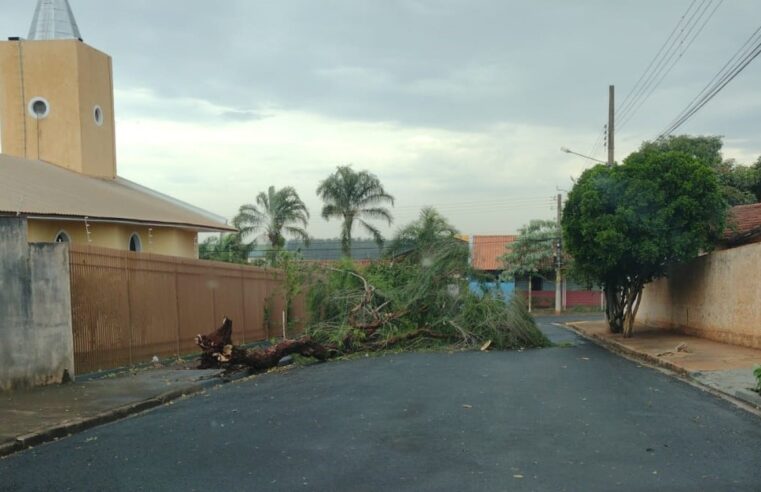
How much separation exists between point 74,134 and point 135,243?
16.1 ft

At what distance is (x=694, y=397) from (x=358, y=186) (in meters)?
33.2

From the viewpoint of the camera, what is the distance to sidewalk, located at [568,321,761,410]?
11.4 metres

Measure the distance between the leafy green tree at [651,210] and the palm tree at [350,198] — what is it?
77.2 feet

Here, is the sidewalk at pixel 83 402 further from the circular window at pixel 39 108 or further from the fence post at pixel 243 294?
the circular window at pixel 39 108

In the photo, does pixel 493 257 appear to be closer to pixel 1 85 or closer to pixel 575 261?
pixel 575 261

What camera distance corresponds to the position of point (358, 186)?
140 ft

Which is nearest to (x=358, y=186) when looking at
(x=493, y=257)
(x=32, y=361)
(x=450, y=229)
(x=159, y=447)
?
(x=493, y=257)

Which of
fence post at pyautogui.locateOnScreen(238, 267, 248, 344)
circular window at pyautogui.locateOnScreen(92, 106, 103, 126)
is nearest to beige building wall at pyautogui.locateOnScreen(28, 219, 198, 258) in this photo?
fence post at pyautogui.locateOnScreen(238, 267, 248, 344)

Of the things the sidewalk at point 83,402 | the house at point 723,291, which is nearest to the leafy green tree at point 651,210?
the house at point 723,291

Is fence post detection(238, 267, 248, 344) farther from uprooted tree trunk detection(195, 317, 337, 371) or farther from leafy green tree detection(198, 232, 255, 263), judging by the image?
leafy green tree detection(198, 232, 255, 263)

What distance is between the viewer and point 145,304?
51.6 ft

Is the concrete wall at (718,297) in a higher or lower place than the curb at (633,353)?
higher

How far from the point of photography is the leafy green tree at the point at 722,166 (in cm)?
3372

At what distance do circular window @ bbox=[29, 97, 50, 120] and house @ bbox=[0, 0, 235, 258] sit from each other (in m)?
0.01
